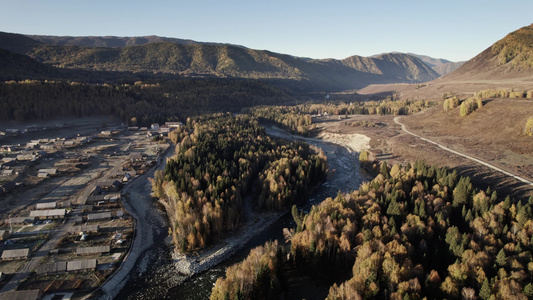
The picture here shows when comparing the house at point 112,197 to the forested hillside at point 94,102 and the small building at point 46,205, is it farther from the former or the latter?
the forested hillside at point 94,102

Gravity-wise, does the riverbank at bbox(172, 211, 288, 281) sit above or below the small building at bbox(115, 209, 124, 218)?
below

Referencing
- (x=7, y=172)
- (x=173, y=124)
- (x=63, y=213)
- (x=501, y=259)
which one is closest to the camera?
(x=501, y=259)

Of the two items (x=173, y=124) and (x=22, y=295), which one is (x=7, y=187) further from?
(x=173, y=124)

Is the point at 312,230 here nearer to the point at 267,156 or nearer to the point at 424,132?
the point at 267,156

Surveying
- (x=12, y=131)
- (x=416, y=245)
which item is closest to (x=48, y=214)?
(x=416, y=245)

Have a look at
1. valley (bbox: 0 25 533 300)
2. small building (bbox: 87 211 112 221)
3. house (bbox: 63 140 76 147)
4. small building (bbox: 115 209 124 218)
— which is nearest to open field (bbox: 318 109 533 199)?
valley (bbox: 0 25 533 300)

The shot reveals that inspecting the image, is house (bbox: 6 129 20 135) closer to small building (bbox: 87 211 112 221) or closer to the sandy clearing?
small building (bbox: 87 211 112 221)

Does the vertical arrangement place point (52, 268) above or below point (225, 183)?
below
